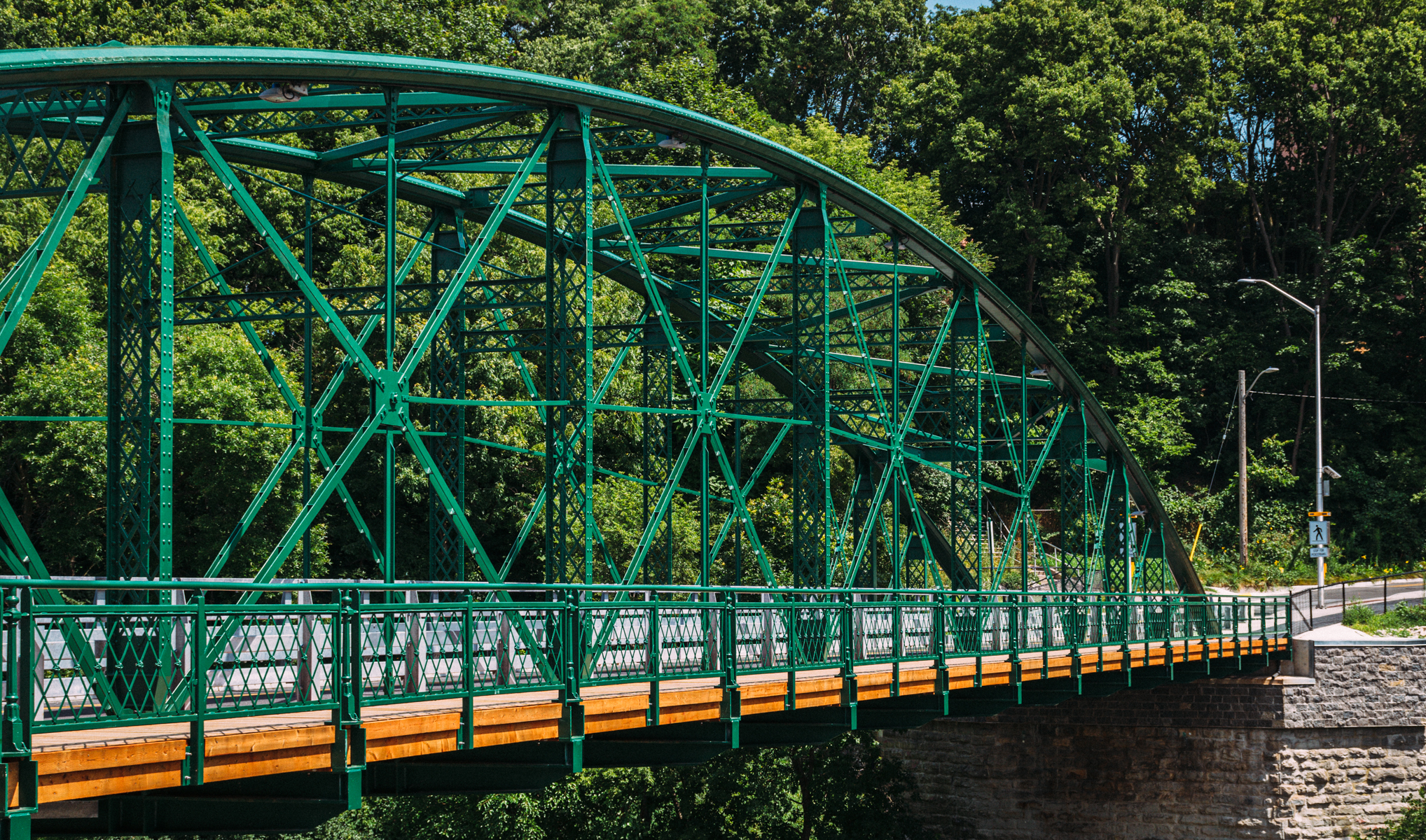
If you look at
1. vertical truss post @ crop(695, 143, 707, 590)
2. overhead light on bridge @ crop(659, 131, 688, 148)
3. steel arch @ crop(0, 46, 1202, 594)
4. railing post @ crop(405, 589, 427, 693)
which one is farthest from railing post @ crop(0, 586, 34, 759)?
overhead light on bridge @ crop(659, 131, 688, 148)

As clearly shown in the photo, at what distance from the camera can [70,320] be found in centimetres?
3062

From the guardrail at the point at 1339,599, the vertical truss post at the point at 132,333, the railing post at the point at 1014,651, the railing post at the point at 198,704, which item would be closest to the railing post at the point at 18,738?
the railing post at the point at 198,704

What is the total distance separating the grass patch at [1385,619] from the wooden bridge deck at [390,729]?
18.4 metres

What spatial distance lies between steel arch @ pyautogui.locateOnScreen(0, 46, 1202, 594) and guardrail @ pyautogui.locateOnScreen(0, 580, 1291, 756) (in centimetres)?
133

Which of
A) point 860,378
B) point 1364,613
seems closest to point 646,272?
point 860,378

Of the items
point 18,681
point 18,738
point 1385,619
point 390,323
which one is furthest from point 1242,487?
point 18,738

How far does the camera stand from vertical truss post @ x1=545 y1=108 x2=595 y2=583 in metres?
16.4

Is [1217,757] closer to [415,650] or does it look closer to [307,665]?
[415,650]

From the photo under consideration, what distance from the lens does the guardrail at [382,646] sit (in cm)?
917

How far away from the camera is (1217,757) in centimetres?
2897

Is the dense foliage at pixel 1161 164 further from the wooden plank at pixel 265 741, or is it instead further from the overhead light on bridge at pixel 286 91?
the wooden plank at pixel 265 741

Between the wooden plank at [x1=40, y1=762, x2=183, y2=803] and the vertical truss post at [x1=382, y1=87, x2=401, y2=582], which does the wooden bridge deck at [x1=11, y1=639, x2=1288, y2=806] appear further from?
the vertical truss post at [x1=382, y1=87, x2=401, y2=582]

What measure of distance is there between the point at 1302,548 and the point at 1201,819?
21.4 m

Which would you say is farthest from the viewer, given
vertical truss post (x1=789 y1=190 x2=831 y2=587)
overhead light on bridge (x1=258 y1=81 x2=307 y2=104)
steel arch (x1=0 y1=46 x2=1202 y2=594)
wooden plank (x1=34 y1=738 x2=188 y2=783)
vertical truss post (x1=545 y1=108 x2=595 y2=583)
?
vertical truss post (x1=789 y1=190 x2=831 y2=587)
